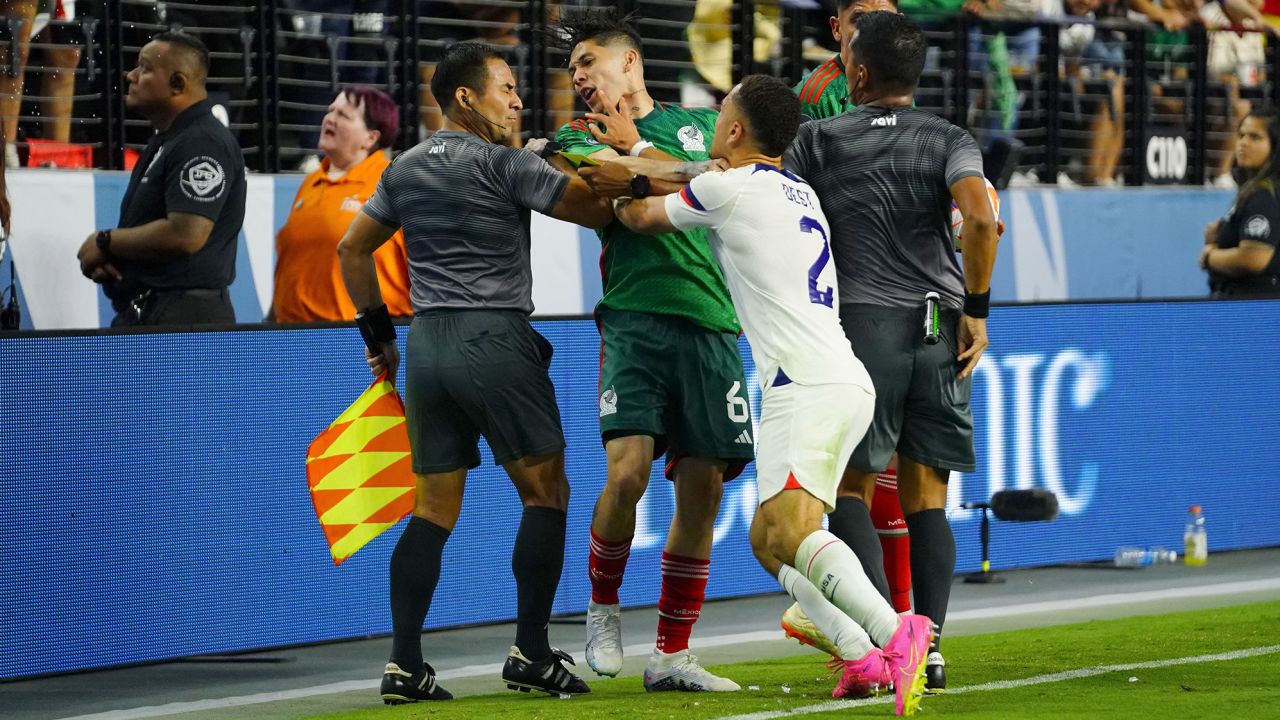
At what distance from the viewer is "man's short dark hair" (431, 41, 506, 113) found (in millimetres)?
6805

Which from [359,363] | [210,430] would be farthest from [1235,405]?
[210,430]

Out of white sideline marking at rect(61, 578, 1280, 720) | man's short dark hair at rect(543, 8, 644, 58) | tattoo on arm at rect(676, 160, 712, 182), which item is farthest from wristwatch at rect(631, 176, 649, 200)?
white sideline marking at rect(61, 578, 1280, 720)

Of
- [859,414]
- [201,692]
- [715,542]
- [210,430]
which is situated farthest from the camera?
[715,542]

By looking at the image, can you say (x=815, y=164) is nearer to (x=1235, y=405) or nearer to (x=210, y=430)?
(x=210, y=430)

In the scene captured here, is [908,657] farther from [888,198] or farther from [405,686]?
[405,686]

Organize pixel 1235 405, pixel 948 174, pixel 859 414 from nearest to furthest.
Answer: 1. pixel 859 414
2. pixel 948 174
3. pixel 1235 405

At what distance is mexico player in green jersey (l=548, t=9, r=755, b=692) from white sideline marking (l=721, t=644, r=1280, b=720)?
1.98 ft

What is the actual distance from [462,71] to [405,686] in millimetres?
2073

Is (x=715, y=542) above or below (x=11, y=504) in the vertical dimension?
below

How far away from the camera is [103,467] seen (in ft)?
25.2

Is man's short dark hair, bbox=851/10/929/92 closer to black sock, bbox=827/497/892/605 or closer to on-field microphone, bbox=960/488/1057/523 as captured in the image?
black sock, bbox=827/497/892/605

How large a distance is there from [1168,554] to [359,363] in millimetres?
4921

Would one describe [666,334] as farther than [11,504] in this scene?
No

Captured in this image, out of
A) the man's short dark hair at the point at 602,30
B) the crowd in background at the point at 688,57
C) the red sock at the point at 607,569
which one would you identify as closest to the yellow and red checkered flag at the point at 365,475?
the red sock at the point at 607,569
